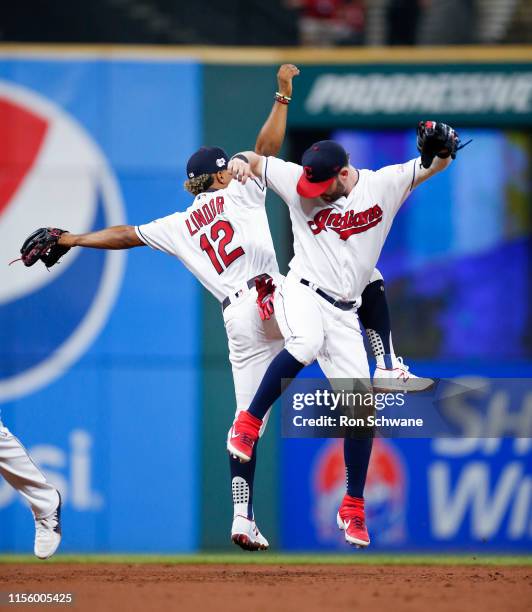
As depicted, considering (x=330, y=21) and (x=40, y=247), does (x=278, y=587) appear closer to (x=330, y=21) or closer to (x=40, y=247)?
(x=40, y=247)

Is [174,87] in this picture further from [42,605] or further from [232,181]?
[42,605]

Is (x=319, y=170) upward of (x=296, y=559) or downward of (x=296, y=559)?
upward

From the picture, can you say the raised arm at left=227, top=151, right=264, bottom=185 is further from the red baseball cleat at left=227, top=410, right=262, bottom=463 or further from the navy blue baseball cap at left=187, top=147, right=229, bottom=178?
the red baseball cleat at left=227, top=410, right=262, bottom=463

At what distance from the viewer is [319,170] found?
8.03 metres

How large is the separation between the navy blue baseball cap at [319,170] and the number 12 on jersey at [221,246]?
681 millimetres

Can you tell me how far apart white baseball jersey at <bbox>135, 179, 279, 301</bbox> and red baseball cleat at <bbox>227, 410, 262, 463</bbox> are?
954 millimetres

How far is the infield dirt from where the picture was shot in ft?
24.8

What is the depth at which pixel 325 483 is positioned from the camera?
41.0 ft

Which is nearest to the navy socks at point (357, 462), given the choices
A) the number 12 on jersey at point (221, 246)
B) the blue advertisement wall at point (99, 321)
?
the number 12 on jersey at point (221, 246)

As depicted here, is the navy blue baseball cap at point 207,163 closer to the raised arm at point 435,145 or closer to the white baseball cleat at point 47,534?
the raised arm at point 435,145

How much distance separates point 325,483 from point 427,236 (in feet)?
7.85

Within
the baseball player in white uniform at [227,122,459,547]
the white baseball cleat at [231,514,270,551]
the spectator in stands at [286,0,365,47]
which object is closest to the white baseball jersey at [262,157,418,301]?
the baseball player in white uniform at [227,122,459,547]

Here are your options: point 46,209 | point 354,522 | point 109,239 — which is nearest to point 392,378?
point 354,522

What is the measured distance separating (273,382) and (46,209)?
494 centimetres
